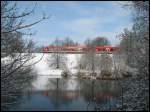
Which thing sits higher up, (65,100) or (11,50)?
(11,50)

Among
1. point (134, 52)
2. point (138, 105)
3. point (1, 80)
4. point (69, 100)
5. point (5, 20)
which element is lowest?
point (69, 100)

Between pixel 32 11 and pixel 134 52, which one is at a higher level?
pixel 32 11

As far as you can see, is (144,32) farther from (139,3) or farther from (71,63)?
(71,63)

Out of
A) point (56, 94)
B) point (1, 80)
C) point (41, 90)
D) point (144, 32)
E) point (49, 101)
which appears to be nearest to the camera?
point (1, 80)

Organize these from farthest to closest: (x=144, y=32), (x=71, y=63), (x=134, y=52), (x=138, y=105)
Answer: (x=71, y=63) < (x=138, y=105) < (x=144, y=32) < (x=134, y=52)

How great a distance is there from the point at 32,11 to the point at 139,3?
3.16m

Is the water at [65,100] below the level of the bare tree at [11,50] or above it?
below

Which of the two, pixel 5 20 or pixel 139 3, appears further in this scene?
pixel 139 3

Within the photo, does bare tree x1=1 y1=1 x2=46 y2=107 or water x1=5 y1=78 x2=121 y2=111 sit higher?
bare tree x1=1 y1=1 x2=46 y2=107

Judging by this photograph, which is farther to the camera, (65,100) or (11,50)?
(65,100)

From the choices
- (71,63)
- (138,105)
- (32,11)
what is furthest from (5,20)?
(71,63)

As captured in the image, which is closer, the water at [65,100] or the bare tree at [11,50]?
the bare tree at [11,50]

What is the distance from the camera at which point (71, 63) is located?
5272cm

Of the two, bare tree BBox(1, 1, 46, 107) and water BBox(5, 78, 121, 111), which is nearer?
bare tree BBox(1, 1, 46, 107)
